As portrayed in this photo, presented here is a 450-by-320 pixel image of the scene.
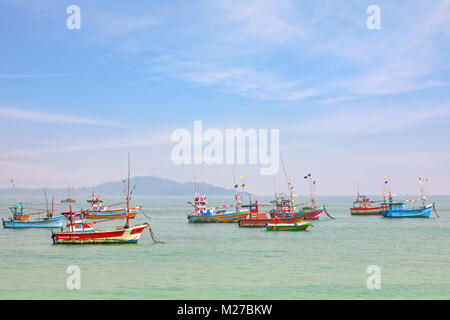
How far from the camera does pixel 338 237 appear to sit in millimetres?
67438

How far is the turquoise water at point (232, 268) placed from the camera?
29.8 metres

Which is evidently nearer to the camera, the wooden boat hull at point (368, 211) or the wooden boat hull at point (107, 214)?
the wooden boat hull at point (107, 214)

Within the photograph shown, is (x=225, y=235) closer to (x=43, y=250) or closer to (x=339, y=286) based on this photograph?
(x=43, y=250)

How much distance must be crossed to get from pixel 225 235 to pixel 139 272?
35.1 meters

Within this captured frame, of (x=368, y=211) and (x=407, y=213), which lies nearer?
(x=407, y=213)

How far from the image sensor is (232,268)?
3950cm

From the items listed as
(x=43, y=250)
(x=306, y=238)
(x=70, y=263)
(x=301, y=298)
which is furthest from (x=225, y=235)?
(x=301, y=298)
